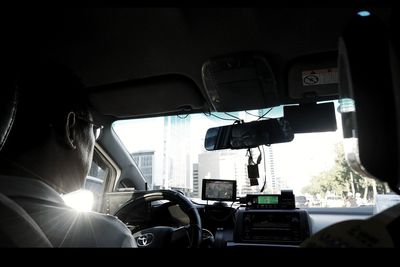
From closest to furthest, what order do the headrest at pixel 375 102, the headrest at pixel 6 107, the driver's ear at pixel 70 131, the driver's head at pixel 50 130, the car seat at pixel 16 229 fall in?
the headrest at pixel 375 102 < the car seat at pixel 16 229 < the headrest at pixel 6 107 < the driver's head at pixel 50 130 < the driver's ear at pixel 70 131

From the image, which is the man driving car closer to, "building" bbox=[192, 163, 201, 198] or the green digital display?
"building" bbox=[192, 163, 201, 198]

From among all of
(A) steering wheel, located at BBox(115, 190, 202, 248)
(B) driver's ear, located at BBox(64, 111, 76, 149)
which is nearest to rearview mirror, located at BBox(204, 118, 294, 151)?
(A) steering wheel, located at BBox(115, 190, 202, 248)

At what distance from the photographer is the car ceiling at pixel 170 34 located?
2.09 meters

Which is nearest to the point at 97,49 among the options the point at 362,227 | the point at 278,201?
the point at 278,201

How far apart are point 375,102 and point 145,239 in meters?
1.85

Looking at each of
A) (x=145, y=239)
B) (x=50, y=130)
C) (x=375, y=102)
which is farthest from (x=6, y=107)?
(x=145, y=239)

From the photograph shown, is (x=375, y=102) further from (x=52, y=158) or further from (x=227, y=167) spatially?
(x=227, y=167)

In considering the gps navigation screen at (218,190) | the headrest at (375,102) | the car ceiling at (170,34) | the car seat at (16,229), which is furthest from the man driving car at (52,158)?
the gps navigation screen at (218,190)

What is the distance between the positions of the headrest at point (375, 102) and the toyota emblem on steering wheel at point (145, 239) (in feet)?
5.67

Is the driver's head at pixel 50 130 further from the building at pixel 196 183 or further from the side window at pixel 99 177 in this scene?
the side window at pixel 99 177

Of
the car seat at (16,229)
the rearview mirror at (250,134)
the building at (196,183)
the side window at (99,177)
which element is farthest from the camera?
the side window at (99,177)

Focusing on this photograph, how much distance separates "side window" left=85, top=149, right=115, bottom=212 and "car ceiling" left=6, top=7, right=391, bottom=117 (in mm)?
1287

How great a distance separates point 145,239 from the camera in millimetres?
2148

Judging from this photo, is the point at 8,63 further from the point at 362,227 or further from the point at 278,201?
the point at 278,201
